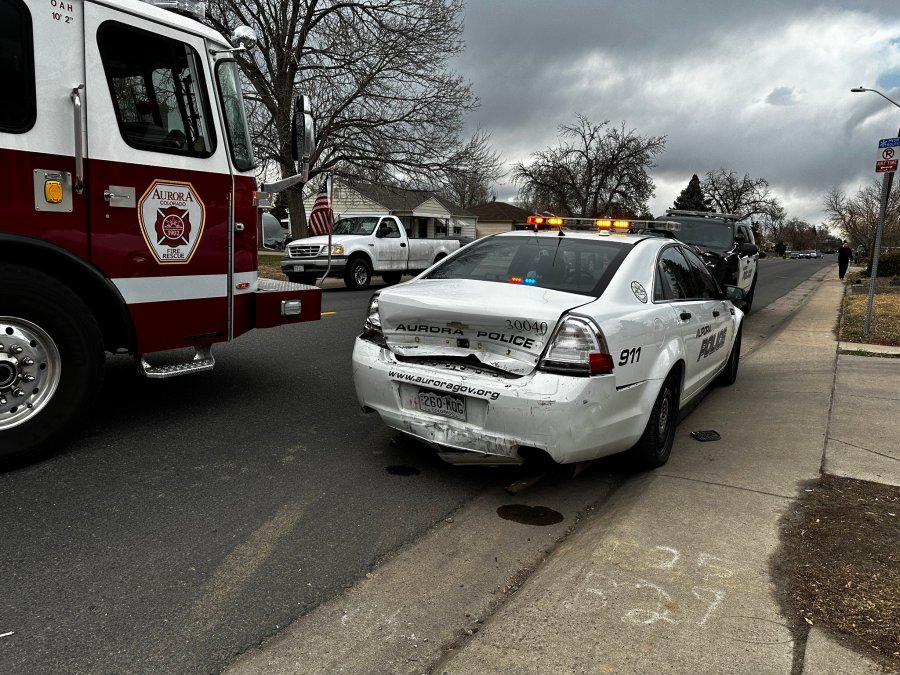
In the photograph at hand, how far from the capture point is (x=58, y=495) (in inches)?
146

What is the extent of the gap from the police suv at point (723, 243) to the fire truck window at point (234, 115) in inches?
332

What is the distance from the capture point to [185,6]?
4.82 metres

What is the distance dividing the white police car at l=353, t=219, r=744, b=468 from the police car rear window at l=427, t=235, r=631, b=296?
0.01 metres

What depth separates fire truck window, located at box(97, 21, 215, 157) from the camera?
169 inches

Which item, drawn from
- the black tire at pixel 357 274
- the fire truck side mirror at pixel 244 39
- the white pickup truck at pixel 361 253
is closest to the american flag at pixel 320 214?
the white pickup truck at pixel 361 253

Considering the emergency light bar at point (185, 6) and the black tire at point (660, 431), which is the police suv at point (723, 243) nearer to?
the black tire at point (660, 431)

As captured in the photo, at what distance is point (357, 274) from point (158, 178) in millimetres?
12438

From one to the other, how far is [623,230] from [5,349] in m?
4.30

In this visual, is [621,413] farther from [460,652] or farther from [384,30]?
[384,30]

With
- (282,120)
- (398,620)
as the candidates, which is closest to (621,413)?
(398,620)

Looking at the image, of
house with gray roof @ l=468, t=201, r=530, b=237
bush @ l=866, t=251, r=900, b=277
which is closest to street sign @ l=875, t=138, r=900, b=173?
bush @ l=866, t=251, r=900, b=277

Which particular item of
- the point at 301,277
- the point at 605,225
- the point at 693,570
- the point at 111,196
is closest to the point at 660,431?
the point at 693,570

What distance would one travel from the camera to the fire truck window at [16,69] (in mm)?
3787

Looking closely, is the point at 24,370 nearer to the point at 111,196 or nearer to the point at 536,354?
the point at 111,196
